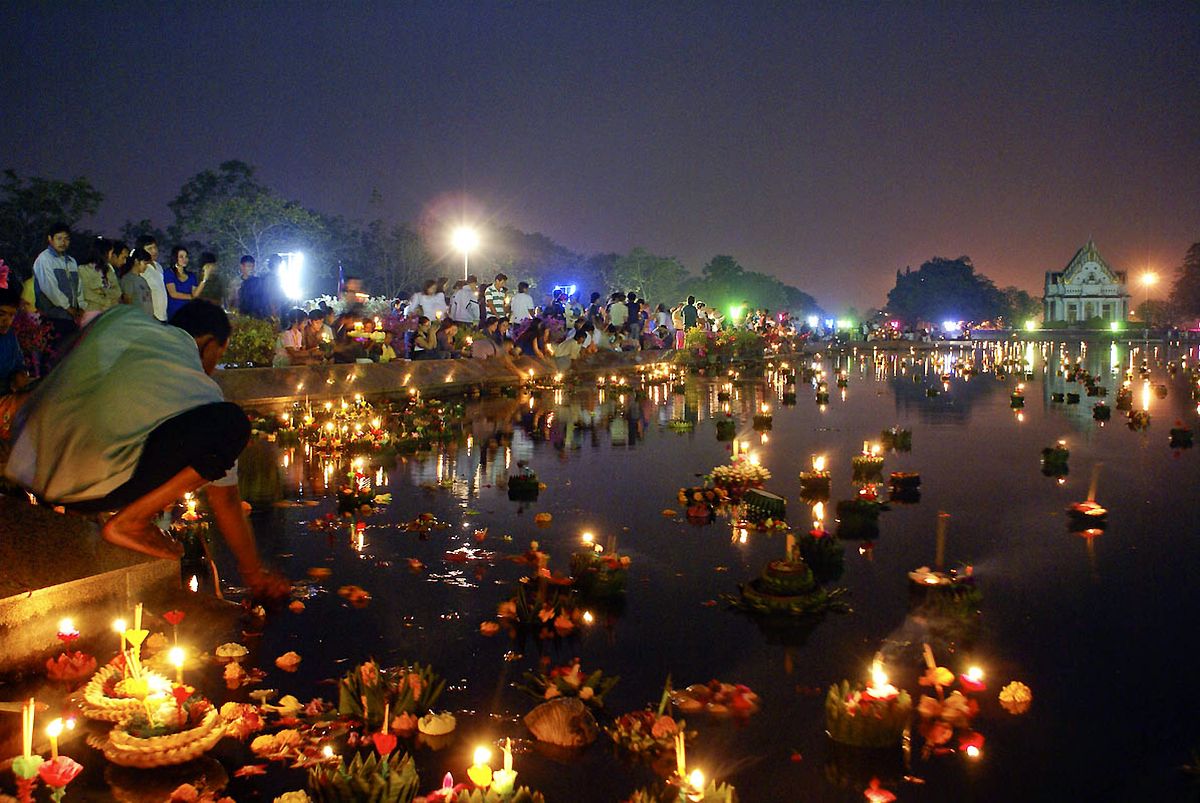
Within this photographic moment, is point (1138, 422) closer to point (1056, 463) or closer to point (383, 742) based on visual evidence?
point (1056, 463)

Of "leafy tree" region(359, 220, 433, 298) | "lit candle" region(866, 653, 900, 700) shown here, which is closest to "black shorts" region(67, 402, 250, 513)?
"lit candle" region(866, 653, 900, 700)

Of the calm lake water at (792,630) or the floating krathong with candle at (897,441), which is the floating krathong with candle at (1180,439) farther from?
the floating krathong with candle at (897,441)

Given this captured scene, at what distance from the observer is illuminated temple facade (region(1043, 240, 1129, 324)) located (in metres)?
141

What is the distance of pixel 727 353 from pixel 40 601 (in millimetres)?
34726

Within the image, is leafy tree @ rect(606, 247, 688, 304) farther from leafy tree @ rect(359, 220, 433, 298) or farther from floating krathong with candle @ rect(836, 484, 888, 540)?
floating krathong with candle @ rect(836, 484, 888, 540)

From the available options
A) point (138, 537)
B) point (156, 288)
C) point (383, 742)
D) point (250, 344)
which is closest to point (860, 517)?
point (138, 537)

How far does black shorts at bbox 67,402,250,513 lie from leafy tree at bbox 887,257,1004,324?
14768cm

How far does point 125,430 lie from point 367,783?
8.52 ft

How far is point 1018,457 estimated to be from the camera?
12.5 m

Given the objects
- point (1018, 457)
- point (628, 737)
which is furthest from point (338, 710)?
point (1018, 457)

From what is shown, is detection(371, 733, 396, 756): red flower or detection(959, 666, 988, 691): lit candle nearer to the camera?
detection(371, 733, 396, 756): red flower

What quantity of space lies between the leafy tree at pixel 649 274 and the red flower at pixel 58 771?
4799 inches

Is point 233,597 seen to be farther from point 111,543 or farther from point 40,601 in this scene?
point 40,601

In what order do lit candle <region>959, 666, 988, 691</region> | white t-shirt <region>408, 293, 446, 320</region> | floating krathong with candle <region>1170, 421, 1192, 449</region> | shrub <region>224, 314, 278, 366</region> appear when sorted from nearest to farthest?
lit candle <region>959, 666, 988, 691</region> < floating krathong with candle <region>1170, 421, 1192, 449</region> < shrub <region>224, 314, 278, 366</region> < white t-shirt <region>408, 293, 446, 320</region>
